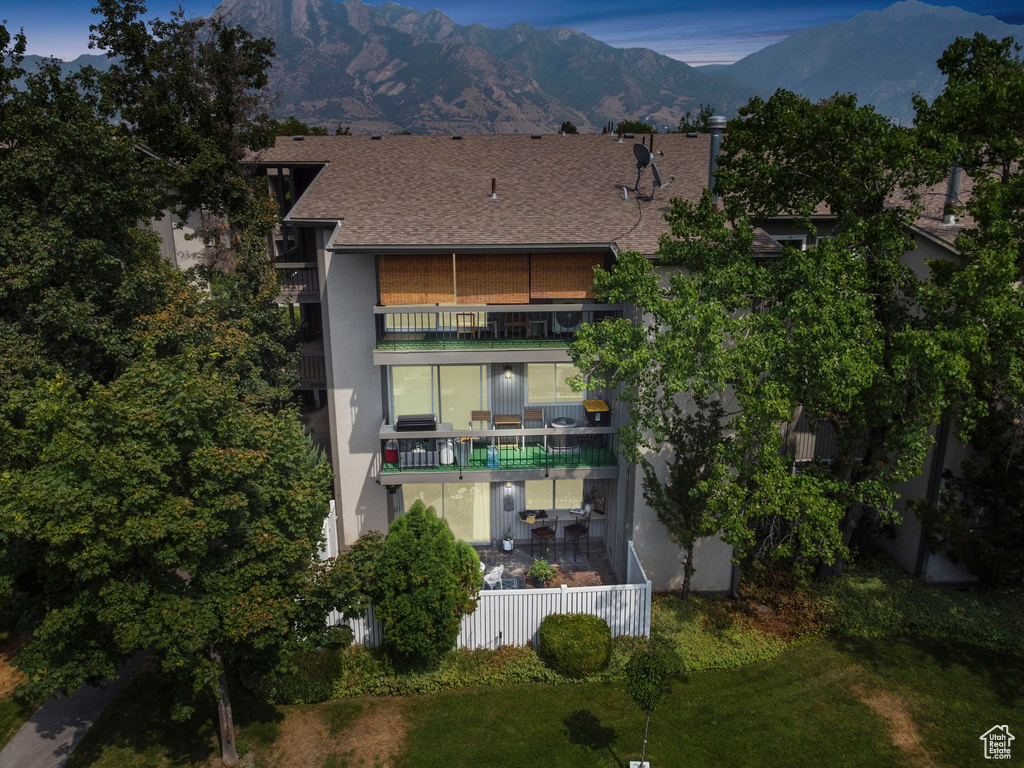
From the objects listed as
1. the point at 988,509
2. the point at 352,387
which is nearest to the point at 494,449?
the point at 352,387

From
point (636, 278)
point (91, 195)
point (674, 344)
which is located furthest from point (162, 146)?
point (674, 344)

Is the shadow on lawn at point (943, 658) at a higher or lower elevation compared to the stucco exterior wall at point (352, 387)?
lower

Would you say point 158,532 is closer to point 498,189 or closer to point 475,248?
point 475,248

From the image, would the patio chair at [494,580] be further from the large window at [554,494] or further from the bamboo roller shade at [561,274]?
the bamboo roller shade at [561,274]

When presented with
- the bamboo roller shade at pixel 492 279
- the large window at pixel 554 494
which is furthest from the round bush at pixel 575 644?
the bamboo roller shade at pixel 492 279

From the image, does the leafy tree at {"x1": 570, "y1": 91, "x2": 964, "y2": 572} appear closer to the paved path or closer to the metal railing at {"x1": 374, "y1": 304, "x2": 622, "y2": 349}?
the metal railing at {"x1": 374, "y1": 304, "x2": 622, "y2": 349}

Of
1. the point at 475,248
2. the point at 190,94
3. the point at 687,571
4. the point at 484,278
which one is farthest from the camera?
the point at 190,94
